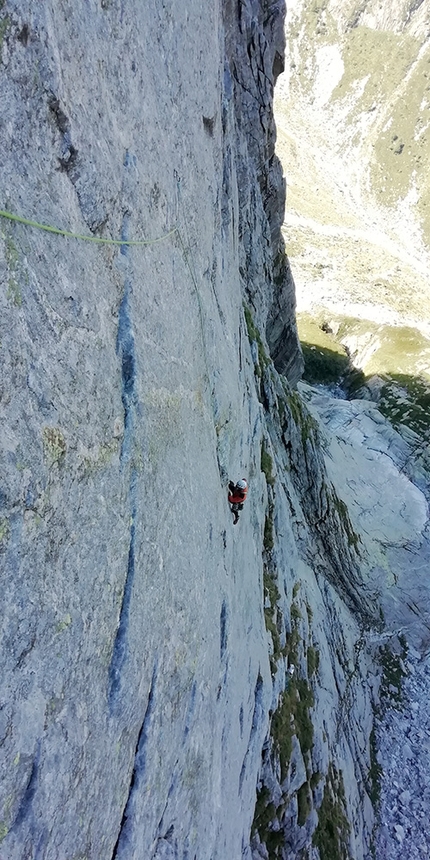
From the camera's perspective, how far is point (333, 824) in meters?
25.2

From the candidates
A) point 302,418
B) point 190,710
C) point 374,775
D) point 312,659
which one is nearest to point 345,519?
point 302,418

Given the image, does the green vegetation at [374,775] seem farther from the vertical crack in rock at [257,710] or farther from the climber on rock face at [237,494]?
the climber on rock face at [237,494]

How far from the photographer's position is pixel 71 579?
23.4 ft

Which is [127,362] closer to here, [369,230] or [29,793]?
[29,793]

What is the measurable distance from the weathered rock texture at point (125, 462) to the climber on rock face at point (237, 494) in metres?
0.77

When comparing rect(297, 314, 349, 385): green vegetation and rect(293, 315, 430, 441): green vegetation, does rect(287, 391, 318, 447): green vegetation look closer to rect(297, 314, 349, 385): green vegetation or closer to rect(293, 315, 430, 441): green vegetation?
rect(293, 315, 430, 441): green vegetation

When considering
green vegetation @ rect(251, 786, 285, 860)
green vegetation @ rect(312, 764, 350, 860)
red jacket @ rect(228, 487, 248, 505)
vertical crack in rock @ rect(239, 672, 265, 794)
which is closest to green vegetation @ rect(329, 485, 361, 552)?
green vegetation @ rect(312, 764, 350, 860)

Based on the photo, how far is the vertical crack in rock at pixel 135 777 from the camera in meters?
8.71

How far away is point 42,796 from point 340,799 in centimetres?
2723

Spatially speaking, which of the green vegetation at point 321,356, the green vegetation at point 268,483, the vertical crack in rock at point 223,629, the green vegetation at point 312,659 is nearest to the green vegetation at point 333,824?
the green vegetation at point 312,659

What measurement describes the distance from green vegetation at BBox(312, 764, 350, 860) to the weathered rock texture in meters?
4.17

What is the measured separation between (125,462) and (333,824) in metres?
27.6

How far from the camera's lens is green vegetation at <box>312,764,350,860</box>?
24.2 meters

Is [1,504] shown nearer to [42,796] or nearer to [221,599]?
[42,796]
